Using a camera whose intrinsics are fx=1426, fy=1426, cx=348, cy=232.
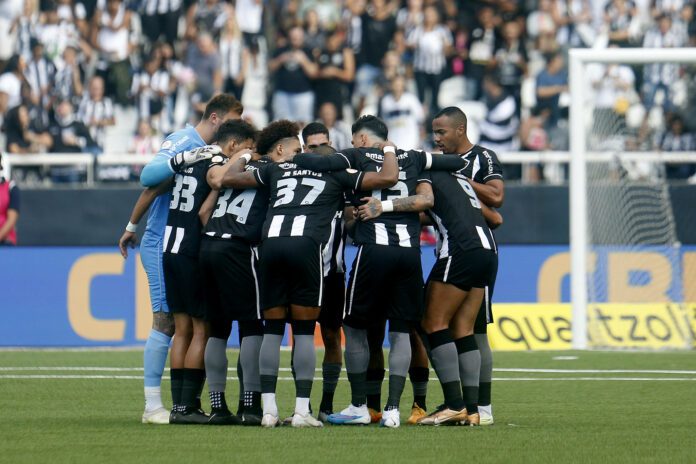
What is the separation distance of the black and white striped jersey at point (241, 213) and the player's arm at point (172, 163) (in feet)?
0.48

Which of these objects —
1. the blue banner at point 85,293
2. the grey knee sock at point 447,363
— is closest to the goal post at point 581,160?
the blue banner at point 85,293

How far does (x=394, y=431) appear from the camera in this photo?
30.2ft

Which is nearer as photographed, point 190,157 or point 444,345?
point 444,345

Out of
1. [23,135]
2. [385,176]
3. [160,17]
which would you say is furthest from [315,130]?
[160,17]

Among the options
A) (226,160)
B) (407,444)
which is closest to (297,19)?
(226,160)

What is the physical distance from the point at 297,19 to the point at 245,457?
551 inches

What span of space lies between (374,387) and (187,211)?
182cm

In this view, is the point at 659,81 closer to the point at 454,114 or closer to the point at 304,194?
the point at 454,114

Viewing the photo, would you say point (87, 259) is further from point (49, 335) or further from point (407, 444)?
point (407, 444)

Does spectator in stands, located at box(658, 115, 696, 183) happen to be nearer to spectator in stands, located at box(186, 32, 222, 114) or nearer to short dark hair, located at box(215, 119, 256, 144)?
spectator in stands, located at box(186, 32, 222, 114)

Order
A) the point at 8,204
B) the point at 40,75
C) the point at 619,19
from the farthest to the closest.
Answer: the point at 619,19, the point at 40,75, the point at 8,204

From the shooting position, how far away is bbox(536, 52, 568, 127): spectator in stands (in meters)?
20.1

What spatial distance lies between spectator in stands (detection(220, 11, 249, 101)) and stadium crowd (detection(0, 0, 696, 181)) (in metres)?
0.02

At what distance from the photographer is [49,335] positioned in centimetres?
1784
